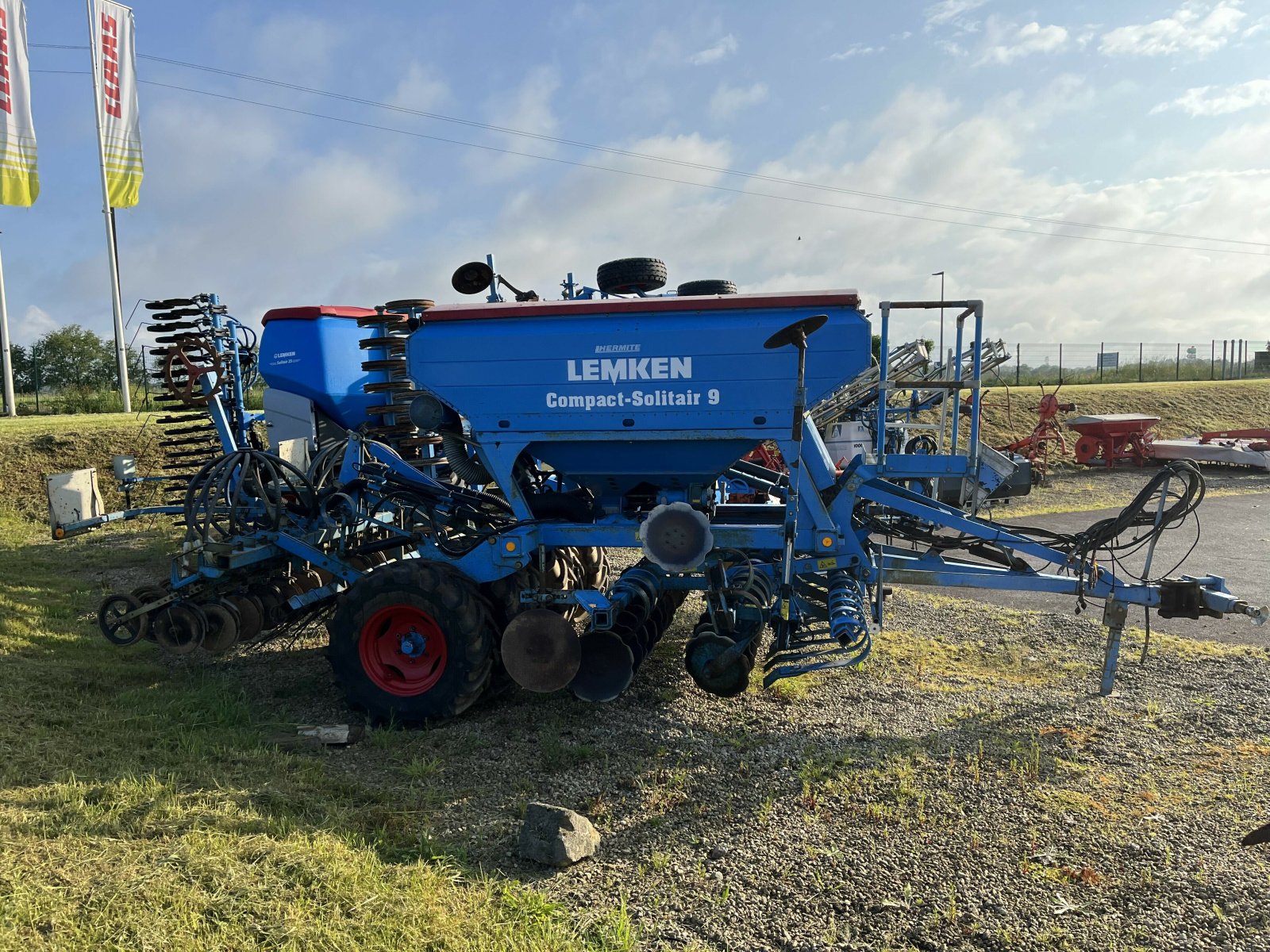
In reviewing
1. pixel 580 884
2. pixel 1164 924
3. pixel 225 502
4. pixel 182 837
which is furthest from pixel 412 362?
pixel 1164 924

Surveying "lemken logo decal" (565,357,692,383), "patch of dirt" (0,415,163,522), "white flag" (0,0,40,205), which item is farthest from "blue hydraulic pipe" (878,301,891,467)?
"white flag" (0,0,40,205)

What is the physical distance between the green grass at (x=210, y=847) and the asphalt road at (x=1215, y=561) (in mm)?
5490

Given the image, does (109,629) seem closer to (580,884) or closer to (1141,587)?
(580,884)

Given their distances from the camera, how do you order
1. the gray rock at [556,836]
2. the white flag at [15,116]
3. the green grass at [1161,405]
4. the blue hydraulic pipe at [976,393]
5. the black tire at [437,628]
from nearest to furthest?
the gray rock at [556,836] → the blue hydraulic pipe at [976,393] → the black tire at [437,628] → the white flag at [15,116] → the green grass at [1161,405]

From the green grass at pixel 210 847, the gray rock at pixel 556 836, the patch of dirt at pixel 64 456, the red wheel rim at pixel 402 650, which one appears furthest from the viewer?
the patch of dirt at pixel 64 456

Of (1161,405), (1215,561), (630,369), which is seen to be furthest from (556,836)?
(1161,405)

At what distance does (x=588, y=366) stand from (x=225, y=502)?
264 centimetres

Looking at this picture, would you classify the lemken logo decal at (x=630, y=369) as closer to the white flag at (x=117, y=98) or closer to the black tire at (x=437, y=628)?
the black tire at (x=437, y=628)

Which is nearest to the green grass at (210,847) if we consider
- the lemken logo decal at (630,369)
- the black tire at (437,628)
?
the black tire at (437,628)

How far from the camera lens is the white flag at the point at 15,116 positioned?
16797 millimetres

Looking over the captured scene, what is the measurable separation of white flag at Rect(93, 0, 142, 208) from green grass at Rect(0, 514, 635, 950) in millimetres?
18299

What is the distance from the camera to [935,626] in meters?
6.97

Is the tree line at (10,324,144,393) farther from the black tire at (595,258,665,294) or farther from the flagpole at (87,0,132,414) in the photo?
the black tire at (595,258,665,294)

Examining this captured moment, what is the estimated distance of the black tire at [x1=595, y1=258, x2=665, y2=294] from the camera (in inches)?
220
